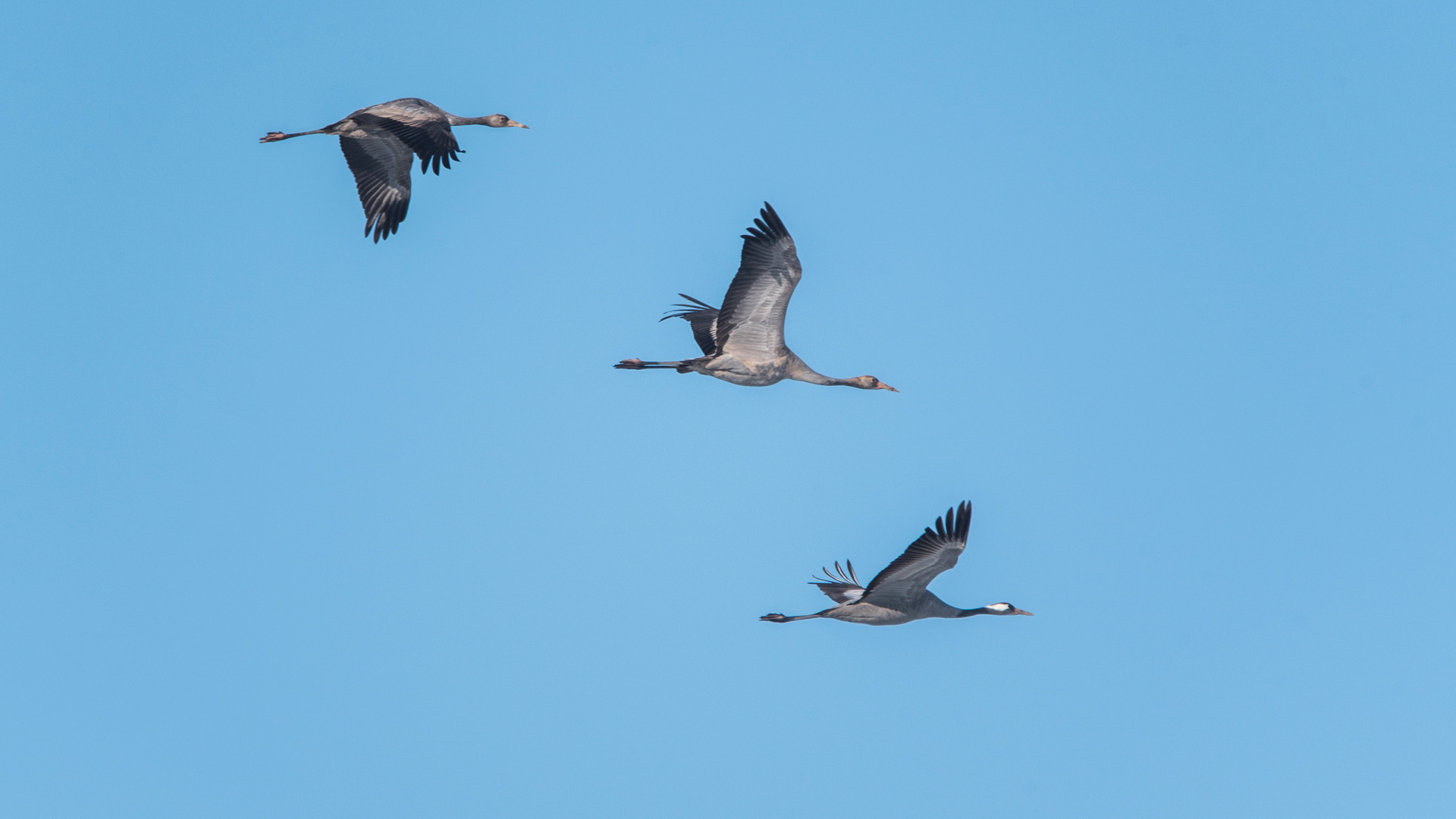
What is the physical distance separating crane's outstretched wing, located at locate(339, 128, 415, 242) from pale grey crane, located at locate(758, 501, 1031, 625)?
31.8ft

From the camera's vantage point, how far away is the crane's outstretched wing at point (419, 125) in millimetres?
19875

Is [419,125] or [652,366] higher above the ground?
[419,125]

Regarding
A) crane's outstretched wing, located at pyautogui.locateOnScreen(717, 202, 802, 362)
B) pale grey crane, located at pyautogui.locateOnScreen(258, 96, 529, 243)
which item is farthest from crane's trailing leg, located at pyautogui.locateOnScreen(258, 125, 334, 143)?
crane's outstretched wing, located at pyautogui.locateOnScreen(717, 202, 802, 362)

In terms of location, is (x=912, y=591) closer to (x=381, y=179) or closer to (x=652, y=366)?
(x=652, y=366)

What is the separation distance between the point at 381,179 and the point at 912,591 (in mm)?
11756

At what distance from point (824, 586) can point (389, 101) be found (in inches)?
430

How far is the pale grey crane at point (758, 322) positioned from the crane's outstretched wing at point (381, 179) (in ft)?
18.5

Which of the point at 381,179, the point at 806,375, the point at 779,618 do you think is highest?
the point at 381,179

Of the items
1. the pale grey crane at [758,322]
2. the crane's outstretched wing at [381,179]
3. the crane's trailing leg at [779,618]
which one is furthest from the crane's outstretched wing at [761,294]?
the crane's outstretched wing at [381,179]

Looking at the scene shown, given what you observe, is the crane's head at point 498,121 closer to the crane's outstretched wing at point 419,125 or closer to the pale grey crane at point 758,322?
the crane's outstretched wing at point 419,125

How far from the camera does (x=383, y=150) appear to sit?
24656 mm

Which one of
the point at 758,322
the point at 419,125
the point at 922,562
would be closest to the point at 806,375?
the point at 758,322

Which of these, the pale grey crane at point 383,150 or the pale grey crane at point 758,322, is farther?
the pale grey crane at point 383,150

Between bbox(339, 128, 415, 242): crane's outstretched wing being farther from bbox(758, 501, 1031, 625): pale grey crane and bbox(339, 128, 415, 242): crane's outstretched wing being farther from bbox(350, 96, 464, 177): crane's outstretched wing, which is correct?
bbox(758, 501, 1031, 625): pale grey crane
